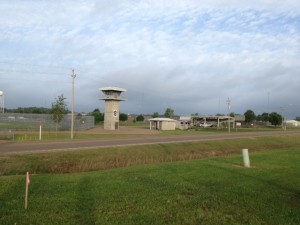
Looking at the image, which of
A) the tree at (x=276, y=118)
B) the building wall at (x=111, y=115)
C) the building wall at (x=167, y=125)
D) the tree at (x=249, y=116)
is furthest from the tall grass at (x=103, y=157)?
the tree at (x=249, y=116)

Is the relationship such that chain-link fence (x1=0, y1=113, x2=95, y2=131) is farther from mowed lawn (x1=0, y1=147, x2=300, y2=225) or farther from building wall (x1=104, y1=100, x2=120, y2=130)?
mowed lawn (x1=0, y1=147, x2=300, y2=225)

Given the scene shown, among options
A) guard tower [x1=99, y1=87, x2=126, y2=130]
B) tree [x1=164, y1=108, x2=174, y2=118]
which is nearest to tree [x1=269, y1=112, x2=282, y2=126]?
tree [x1=164, y1=108, x2=174, y2=118]

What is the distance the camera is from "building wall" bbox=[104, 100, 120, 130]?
224 feet

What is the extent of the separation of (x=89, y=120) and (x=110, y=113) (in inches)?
163

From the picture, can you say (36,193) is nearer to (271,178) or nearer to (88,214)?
(88,214)

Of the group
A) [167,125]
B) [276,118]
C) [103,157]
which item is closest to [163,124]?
[167,125]

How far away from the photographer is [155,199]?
9430mm

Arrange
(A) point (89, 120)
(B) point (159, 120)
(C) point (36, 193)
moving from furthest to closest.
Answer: (B) point (159, 120) < (A) point (89, 120) < (C) point (36, 193)

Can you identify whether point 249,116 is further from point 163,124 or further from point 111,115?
point 111,115

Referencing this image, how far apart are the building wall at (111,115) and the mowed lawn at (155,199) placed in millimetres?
54446

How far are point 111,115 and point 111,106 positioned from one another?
5.72 ft

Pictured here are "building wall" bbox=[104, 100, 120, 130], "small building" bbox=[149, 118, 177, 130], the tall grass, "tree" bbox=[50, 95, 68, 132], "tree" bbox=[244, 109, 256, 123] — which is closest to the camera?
the tall grass

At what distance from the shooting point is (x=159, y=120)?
78688mm

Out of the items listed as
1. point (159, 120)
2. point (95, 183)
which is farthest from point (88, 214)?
point (159, 120)
